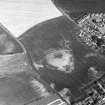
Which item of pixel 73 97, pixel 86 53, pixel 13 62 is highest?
pixel 13 62

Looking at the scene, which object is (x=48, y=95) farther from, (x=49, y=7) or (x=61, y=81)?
(x=49, y=7)

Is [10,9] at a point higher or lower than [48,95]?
higher

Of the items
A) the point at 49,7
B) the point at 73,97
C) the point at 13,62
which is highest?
the point at 49,7

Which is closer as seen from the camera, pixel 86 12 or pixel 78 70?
pixel 78 70

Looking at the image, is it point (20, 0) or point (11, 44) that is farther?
point (20, 0)

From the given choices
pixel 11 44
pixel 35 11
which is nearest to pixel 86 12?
pixel 35 11

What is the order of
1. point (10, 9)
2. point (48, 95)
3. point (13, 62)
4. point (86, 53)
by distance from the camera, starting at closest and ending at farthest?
point (48, 95) < point (13, 62) < point (86, 53) < point (10, 9)

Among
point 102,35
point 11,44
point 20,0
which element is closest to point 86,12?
point 102,35

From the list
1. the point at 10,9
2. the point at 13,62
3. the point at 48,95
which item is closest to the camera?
the point at 48,95

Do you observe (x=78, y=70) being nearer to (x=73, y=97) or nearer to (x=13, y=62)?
(x=73, y=97)
